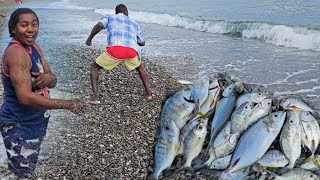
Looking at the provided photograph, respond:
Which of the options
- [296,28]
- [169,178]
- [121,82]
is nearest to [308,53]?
[296,28]

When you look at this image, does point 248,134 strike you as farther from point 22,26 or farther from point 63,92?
point 63,92

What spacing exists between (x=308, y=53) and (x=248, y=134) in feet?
34.5

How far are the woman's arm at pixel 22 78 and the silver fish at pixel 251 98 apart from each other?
4.43 feet

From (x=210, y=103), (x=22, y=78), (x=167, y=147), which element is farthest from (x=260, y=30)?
(x=22, y=78)

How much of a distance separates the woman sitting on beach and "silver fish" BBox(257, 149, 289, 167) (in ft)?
4.82

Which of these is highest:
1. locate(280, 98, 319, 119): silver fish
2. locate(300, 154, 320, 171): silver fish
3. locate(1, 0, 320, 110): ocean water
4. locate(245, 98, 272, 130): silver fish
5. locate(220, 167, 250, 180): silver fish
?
locate(280, 98, 319, 119): silver fish

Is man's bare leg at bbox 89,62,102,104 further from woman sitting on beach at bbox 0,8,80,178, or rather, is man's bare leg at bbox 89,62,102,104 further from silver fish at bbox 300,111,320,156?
silver fish at bbox 300,111,320,156

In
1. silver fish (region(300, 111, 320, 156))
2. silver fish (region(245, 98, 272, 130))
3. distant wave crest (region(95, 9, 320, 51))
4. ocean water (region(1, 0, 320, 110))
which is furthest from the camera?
distant wave crest (region(95, 9, 320, 51))

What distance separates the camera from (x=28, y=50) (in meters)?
3.14

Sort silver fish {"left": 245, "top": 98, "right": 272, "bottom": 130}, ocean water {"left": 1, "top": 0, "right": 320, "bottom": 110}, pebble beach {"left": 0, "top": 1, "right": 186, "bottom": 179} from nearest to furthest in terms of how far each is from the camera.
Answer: silver fish {"left": 245, "top": 98, "right": 272, "bottom": 130} → pebble beach {"left": 0, "top": 1, "right": 186, "bottom": 179} → ocean water {"left": 1, "top": 0, "right": 320, "bottom": 110}

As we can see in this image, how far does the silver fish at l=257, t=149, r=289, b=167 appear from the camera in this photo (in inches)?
111

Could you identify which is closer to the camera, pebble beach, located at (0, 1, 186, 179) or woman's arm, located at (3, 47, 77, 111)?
woman's arm, located at (3, 47, 77, 111)

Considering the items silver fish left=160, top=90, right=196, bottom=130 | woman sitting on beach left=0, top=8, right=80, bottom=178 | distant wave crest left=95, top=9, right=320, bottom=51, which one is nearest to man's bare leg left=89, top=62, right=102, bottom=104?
woman sitting on beach left=0, top=8, right=80, bottom=178

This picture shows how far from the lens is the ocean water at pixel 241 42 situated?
9.17 meters
